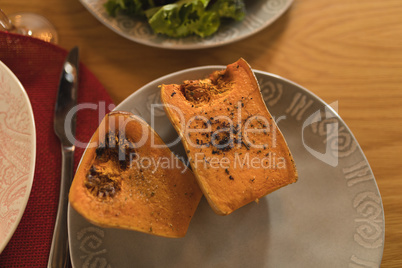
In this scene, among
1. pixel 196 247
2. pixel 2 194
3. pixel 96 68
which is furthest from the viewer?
pixel 96 68

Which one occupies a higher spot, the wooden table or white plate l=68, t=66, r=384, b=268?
the wooden table

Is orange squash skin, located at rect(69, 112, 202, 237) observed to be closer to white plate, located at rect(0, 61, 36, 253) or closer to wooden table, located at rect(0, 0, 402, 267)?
white plate, located at rect(0, 61, 36, 253)

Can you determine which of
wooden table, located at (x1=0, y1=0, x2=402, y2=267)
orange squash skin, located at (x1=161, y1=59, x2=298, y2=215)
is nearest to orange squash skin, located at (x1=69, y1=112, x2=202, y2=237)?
orange squash skin, located at (x1=161, y1=59, x2=298, y2=215)

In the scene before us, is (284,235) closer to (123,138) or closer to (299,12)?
(123,138)

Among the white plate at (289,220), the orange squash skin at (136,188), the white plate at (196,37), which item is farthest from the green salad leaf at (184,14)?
the orange squash skin at (136,188)

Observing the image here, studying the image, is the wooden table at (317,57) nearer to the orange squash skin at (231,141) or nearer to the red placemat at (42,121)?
the red placemat at (42,121)

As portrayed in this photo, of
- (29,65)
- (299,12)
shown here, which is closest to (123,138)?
(29,65)
